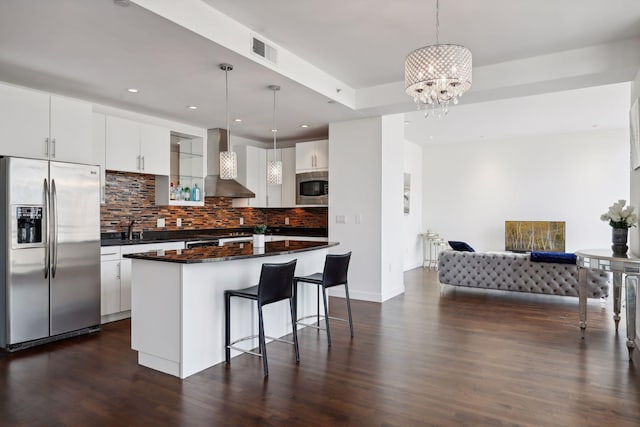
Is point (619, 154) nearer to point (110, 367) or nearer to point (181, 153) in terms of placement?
point (181, 153)

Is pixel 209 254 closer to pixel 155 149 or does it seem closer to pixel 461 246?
pixel 155 149

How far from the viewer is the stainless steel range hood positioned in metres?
6.25

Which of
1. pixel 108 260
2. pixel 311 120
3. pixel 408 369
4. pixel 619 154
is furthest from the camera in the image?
pixel 619 154

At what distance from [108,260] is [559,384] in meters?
4.56

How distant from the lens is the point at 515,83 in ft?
14.2

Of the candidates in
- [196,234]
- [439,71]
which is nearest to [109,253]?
[196,234]

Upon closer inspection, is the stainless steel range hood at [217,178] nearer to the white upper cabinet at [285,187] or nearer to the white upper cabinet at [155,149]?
the white upper cabinet at [155,149]

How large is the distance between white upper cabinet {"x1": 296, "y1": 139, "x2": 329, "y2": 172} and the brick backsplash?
3.37 ft

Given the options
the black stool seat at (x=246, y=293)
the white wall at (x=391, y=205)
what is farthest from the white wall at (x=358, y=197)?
the black stool seat at (x=246, y=293)

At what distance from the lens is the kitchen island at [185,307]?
3.13 m

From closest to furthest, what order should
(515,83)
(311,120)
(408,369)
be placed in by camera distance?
Answer: (408,369) → (515,83) → (311,120)

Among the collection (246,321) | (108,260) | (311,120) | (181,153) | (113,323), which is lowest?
(113,323)

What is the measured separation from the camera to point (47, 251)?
3.96 m

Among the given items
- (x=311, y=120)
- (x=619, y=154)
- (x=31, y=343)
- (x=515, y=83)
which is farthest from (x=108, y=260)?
(x=619, y=154)
